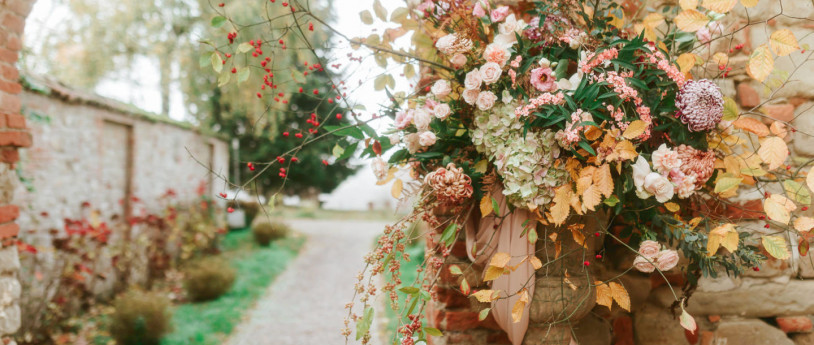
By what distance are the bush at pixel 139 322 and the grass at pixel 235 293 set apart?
0.18 m

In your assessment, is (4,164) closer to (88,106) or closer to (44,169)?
(44,169)

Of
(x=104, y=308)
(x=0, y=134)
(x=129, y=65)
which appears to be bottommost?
(x=104, y=308)

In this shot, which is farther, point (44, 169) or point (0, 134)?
point (44, 169)

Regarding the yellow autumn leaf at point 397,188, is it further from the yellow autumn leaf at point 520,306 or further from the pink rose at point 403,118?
the yellow autumn leaf at point 520,306

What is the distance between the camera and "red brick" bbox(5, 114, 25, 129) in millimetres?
2219

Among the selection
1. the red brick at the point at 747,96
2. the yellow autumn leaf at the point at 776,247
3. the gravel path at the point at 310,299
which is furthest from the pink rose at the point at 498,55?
the gravel path at the point at 310,299

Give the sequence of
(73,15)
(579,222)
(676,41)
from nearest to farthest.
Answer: (579,222) < (676,41) < (73,15)

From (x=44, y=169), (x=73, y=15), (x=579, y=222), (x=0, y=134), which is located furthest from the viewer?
(x=73, y=15)

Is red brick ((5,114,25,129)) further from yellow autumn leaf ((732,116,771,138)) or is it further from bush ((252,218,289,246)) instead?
bush ((252,218,289,246))

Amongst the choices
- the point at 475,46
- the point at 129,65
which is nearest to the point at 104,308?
the point at 475,46

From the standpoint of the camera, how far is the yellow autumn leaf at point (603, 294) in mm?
1249

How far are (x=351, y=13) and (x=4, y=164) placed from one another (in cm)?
212

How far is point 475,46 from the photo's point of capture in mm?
1308

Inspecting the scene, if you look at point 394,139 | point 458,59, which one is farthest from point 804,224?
point 394,139
